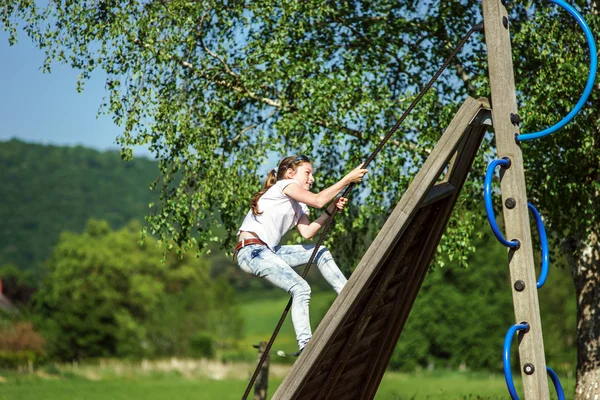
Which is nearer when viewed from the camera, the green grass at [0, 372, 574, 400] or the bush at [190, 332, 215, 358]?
the green grass at [0, 372, 574, 400]

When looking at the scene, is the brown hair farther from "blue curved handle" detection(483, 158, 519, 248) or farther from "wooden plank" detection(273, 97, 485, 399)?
"blue curved handle" detection(483, 158, 519, 248)

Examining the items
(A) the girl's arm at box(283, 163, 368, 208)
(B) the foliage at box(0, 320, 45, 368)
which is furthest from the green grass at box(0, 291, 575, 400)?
(A) the girl's arm at box(283, 163, 368, 208)

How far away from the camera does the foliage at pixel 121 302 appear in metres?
67.4

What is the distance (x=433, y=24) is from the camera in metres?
12.1

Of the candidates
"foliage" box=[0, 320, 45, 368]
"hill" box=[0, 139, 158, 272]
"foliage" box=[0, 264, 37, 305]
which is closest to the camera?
"foliage" box=[0, 320, 45, 368]

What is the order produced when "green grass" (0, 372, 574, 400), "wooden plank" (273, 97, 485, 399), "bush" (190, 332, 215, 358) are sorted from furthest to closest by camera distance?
"bush" (190, 332, 215, 358)
"green grass" (0, 372, 574, 400)
"wooden plank" (273, 97, 485, 399)

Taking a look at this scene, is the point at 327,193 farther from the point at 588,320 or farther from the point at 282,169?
the point at 588,320

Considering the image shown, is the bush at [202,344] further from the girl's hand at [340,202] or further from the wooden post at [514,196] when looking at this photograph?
the girl's hand at [340,202]

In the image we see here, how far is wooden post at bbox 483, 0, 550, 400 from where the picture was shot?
6.34 meters

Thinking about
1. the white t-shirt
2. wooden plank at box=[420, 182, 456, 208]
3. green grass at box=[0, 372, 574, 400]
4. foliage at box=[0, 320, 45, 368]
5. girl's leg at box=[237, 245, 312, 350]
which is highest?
wooden plank at box=[420, 182, 456, 208]

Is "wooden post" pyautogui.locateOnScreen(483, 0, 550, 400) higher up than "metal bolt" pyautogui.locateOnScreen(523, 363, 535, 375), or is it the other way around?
"wooden post" pyautogui.locateOnScreen(483, 0, 550, 400)

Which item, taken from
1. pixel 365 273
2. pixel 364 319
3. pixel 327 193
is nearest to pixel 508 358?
pixel 364 319

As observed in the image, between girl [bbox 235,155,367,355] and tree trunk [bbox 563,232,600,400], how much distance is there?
6.87 metres

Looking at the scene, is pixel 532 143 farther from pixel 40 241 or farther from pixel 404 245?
pixel 40 241
